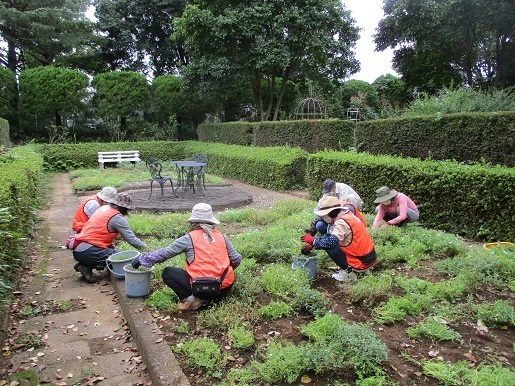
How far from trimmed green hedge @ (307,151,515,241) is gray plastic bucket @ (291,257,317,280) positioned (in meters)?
3.61

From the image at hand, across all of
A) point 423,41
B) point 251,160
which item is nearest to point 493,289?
point 251,160

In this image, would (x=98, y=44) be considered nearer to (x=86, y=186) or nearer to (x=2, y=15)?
(x=2, y=15)

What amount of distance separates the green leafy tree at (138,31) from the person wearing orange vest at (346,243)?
1006 inches

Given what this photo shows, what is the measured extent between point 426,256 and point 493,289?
1.03 m

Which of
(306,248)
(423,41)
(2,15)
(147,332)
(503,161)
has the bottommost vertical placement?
(147,332)

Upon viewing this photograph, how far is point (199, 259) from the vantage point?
3.88 meters

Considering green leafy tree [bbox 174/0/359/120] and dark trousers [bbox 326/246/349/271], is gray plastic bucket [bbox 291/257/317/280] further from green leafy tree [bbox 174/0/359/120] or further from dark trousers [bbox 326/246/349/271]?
green leafy tree [bbox 174/0/359/120]

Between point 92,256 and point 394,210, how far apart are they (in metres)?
4.45

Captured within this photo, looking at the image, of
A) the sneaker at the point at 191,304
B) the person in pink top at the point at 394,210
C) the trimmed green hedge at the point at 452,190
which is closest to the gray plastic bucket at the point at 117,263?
the sneaker at the point at 191,304

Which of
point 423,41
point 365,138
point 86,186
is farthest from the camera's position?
point 423,41

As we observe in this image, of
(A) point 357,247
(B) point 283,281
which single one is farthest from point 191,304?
(A) point 357,247

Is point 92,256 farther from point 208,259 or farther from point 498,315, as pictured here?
point 498,315

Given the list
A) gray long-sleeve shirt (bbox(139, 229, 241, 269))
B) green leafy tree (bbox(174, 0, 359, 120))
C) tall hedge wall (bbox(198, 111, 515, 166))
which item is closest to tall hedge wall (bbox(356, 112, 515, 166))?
tall hedge wall (bbox(198, 111, 515, 166))

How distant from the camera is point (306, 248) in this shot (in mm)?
4629
